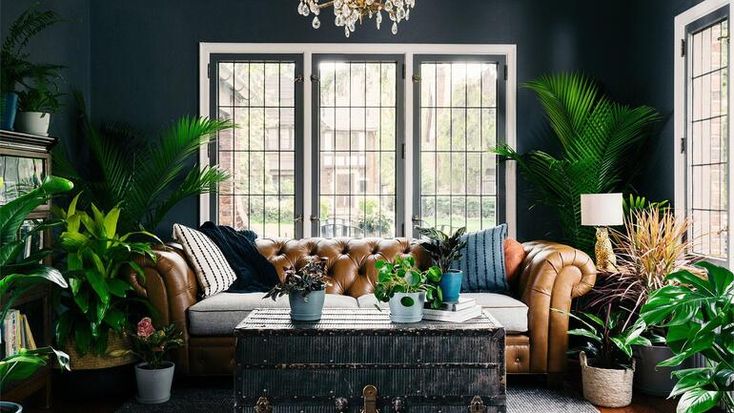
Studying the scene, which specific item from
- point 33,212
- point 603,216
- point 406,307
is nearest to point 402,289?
point 406,307

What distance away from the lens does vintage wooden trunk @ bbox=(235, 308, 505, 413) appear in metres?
2.96

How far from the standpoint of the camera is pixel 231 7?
5.26m

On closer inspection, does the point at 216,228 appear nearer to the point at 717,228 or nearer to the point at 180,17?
the point at 180,17

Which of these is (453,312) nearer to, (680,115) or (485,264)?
(485,264)

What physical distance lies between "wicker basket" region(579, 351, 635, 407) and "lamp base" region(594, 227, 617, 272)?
0.76 m

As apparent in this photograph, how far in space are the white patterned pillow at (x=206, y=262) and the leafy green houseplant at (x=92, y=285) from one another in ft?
1.33

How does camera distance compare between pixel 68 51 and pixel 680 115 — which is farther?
pixel 68 51

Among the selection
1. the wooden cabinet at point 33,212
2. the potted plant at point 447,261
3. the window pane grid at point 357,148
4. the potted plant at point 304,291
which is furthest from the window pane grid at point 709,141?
the wooden cabinet at point 33,212

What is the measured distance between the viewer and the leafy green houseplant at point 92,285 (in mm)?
3539

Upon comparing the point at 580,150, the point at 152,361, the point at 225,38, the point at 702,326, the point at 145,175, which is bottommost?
the point at 152,361

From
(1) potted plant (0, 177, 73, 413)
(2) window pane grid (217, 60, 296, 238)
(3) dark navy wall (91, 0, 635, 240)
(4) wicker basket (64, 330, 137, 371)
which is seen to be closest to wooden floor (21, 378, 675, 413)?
(4) wicker basket (64, 330, 137, 371)

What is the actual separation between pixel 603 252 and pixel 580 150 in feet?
2.60

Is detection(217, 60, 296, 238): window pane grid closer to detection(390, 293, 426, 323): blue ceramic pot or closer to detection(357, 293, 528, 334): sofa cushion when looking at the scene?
detection(357, 293, 528, 334): sofa cushion

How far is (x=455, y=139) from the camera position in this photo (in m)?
5.27
